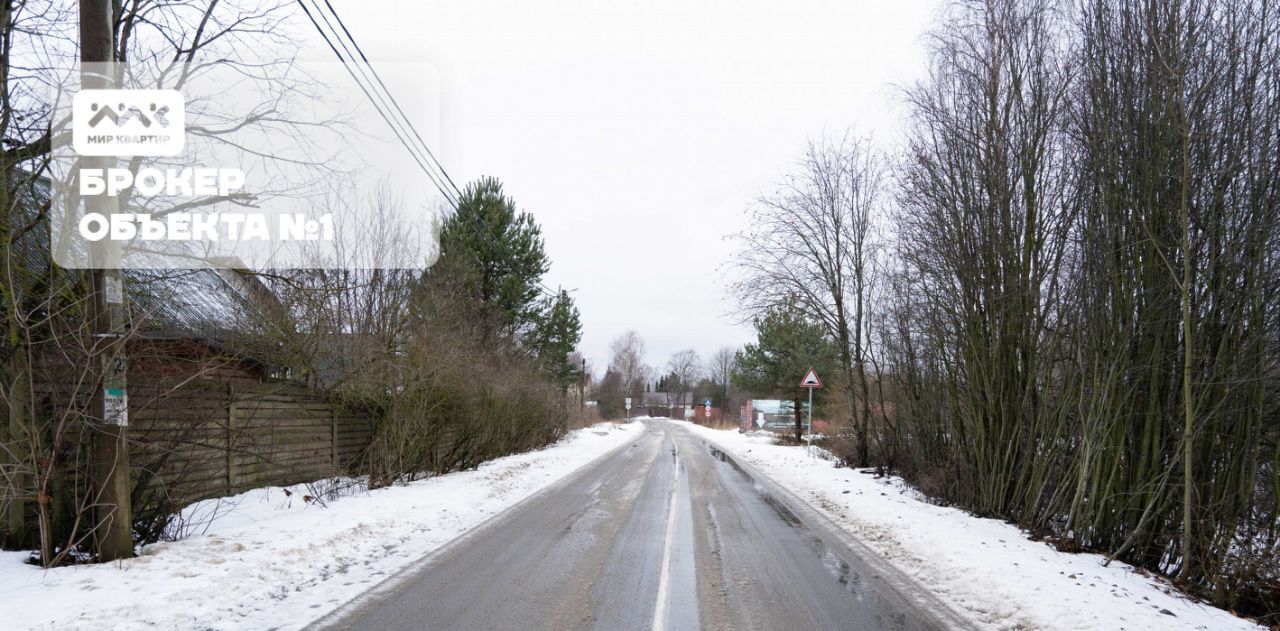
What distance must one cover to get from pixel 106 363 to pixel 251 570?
2232 mm

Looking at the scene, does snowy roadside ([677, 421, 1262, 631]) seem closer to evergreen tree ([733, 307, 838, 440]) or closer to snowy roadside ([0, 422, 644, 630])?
snowy roadside ([0, 422, 644, 630])

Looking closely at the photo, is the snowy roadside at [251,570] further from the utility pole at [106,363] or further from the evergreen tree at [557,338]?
the evergreen tree at [557,338]

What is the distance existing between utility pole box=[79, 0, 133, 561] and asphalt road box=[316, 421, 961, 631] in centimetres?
256

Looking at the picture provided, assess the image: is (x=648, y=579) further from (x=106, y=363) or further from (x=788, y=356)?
(x=788, y=356)

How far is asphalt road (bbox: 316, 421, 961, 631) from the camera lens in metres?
5.30

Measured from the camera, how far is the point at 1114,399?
7.49 m

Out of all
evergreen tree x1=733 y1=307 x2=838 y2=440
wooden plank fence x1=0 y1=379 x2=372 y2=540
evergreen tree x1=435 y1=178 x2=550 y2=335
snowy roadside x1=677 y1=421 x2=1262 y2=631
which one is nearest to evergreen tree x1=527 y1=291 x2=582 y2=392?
evergreen tree x1=435 y1=178 x2=550 y2=335

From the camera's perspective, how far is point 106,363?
6047mm

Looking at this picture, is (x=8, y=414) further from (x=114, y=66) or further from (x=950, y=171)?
(x=950, y=171)

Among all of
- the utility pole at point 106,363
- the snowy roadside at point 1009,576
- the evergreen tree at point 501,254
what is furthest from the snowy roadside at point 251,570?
the evergreen tree at point 501,254

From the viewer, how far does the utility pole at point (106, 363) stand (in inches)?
239

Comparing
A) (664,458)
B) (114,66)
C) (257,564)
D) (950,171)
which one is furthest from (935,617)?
(664,458)

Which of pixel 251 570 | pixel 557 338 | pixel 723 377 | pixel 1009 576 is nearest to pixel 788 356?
pixel 557 338

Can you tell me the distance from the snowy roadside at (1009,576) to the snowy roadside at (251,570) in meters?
5.33
